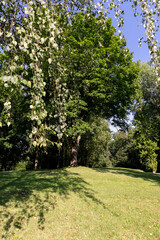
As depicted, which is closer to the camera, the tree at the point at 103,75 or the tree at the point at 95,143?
the tree at the point at 103,75

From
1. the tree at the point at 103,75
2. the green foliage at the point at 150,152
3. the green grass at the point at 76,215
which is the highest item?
the tree at the point at 103,75

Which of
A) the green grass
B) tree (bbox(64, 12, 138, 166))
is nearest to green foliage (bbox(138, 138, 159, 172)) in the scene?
tree (bbox(64, 12, 138, 166))

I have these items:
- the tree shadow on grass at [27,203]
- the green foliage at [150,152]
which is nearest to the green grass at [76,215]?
the tree shadow on grass at [27,203]

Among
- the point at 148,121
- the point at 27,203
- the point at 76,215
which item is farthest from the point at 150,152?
the point at 27,203

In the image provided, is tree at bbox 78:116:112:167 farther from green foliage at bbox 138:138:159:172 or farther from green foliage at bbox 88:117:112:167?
green foliage at bbox 138:138:159:172

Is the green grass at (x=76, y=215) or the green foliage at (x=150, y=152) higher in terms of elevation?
the green foliage at (x=150, y=152)

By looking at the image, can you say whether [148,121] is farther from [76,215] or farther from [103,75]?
[76,215]

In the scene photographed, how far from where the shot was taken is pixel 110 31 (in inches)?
575

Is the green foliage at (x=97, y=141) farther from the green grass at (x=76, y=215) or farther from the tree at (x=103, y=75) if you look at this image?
the green grass at (x=76, y=215)

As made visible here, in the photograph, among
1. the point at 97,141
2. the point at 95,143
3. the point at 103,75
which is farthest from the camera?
the point at 95,143

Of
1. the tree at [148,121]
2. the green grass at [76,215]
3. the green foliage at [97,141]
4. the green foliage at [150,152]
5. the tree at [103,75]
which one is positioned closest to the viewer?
the green grass at [76,215]

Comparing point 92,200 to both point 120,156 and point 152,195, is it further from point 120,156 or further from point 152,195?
point 120,156

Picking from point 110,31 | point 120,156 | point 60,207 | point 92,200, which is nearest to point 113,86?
point 110,31

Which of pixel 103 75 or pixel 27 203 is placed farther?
pixel 103 75
